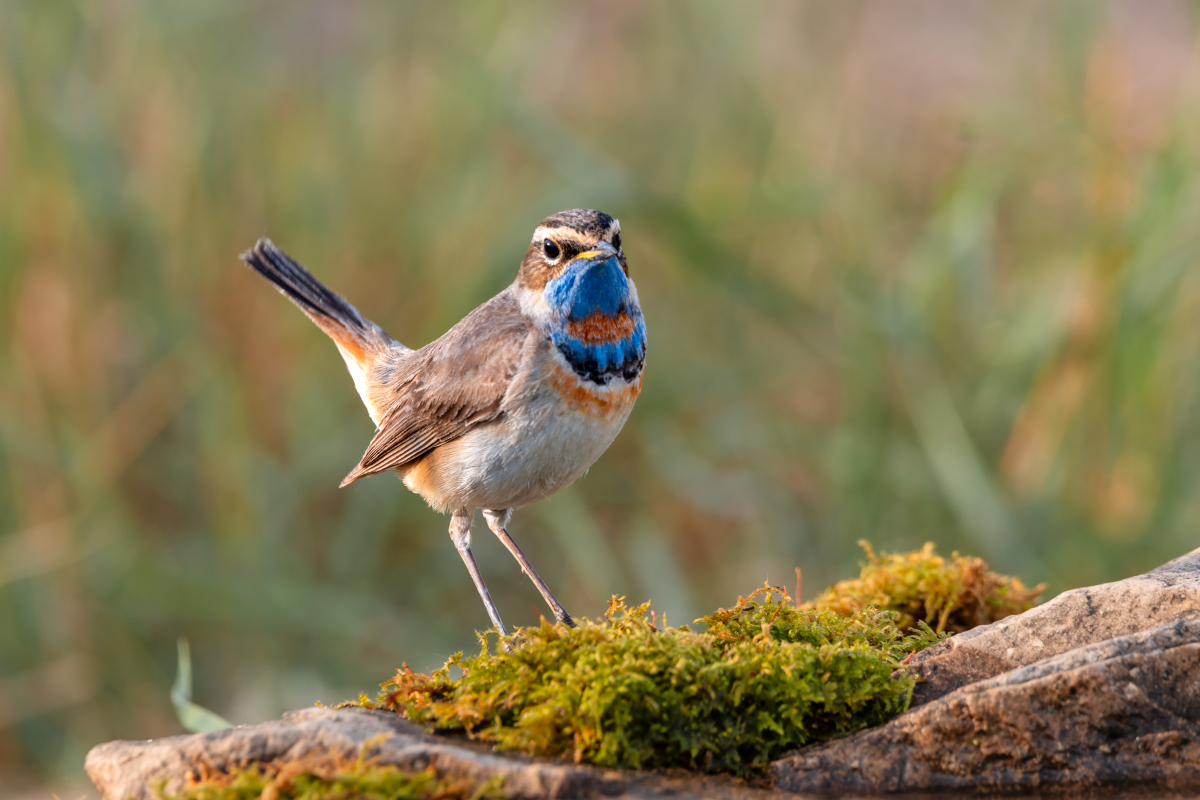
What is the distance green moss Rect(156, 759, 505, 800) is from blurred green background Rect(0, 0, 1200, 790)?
391 cm

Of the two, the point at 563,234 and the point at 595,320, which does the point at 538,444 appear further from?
the point at 563,234

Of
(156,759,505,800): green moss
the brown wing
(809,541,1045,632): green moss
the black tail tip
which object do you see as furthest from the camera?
the black tail tip

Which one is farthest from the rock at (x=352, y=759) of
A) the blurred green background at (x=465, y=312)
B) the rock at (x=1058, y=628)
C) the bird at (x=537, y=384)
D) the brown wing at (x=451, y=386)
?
the blurred green background at (x=465, y=312)

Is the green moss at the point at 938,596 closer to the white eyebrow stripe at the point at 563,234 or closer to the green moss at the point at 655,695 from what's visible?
the green moss at the point at 655,695

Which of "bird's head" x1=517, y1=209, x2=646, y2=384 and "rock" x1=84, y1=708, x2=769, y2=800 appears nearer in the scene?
"rock" x1=84, y1=708, x2=769, y2=800

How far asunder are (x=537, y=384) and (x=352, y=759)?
1.83 meters

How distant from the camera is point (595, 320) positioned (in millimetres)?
4137

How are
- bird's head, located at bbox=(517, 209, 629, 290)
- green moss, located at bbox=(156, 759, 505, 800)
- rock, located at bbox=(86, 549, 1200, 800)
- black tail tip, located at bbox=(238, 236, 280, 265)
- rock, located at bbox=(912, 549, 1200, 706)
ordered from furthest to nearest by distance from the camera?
black tail tip, located at bbox=(238, 236, 280, 265)
bird's head, located at bbox=(517, 209, 629, 290)
rock, located at bbox=(912, 549, 1200, 706)
rock, located at bbox=(86, 549, 1200, 800)
green moss, located at bbox=(156, 759, 505, 800)

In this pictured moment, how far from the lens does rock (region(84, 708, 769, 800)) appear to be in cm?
244

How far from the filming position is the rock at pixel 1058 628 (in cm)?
304

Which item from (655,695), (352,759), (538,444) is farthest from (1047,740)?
(538,444)

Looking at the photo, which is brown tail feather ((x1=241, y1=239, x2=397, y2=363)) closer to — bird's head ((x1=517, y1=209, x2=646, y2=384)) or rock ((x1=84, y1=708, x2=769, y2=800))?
bird's head ((x1=517, y1=209, x2=646, y2=384))

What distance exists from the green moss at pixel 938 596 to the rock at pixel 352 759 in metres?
1.51

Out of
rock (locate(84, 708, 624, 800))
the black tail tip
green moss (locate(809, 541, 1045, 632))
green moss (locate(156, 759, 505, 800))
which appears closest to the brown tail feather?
the black tail tip
